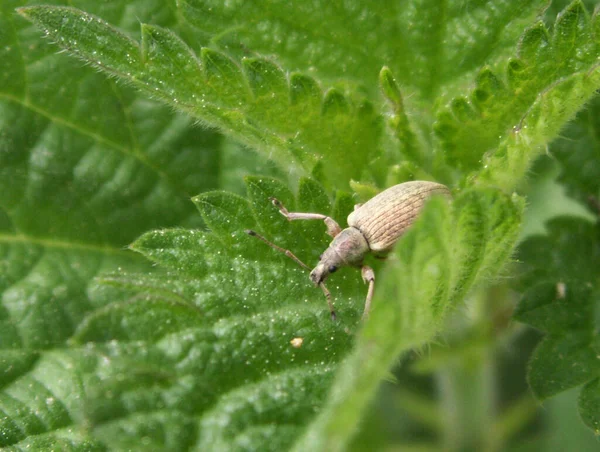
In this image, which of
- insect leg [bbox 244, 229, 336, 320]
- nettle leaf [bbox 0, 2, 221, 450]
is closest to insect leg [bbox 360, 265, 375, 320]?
insect leg [bbox 244, 229, 336, 320]

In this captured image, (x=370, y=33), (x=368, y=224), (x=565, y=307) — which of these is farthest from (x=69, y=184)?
(x=565, y=307)

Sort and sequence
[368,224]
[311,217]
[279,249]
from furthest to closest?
[368,224], [311,217], [279,249]

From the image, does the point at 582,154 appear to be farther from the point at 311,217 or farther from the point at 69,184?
the point at 69,184

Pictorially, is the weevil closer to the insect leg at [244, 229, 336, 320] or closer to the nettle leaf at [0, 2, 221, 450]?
the insect leg at [244, 229, 336, 320]

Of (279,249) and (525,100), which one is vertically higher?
(525,100)

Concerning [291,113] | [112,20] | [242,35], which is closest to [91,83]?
[112,20]

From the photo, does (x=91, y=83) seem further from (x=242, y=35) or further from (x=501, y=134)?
(x=501, y=134)

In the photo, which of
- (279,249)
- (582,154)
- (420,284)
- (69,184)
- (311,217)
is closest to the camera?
(420,284)

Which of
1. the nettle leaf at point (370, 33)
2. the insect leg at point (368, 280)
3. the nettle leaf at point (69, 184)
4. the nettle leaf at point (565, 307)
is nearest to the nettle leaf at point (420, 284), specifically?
the insect leg at point (368, 280)
